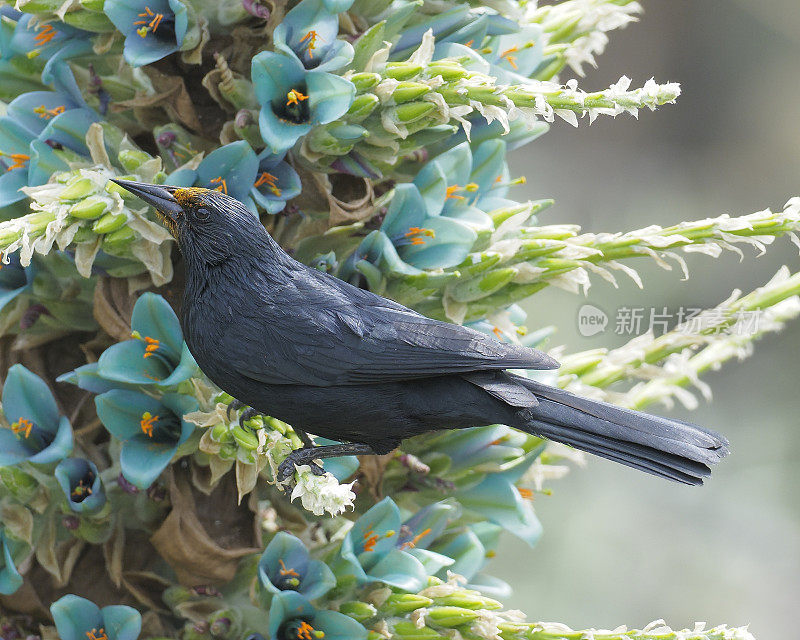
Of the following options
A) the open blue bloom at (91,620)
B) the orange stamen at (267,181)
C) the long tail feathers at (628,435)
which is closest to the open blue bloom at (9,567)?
the open blue bloom at (91,620)

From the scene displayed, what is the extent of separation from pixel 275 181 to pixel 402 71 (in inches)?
7.6

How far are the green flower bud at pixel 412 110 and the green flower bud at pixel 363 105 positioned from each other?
1.0 inches

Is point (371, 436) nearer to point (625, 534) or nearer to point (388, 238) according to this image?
point (388, 238)

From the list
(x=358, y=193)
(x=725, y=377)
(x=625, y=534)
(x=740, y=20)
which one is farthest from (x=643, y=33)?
(x=358, y=193)

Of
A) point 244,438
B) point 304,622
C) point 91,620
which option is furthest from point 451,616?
point 91,620

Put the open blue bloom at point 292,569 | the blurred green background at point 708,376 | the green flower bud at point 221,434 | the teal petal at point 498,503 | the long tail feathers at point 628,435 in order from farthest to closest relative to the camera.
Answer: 1. the blurred green background at point 708,376
2. the teal petal at point 498,503
3. the open blue bloom at point 292,569
4. the green flower bud at point 221,434
5. the long tail feathers at point 628,435

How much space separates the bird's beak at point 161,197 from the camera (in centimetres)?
103

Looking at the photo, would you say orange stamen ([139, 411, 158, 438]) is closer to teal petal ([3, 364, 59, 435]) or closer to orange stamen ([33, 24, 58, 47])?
teal petal ([3, 364, 59, 435])

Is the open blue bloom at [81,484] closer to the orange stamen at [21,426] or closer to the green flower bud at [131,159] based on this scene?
the orange stamen at [21,426]

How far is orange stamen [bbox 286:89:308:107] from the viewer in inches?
45.5

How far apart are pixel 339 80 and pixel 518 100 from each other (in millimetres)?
209

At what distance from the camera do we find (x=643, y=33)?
299 centimetres

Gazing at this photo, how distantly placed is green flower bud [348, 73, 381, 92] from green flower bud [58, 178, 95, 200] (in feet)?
0.96
